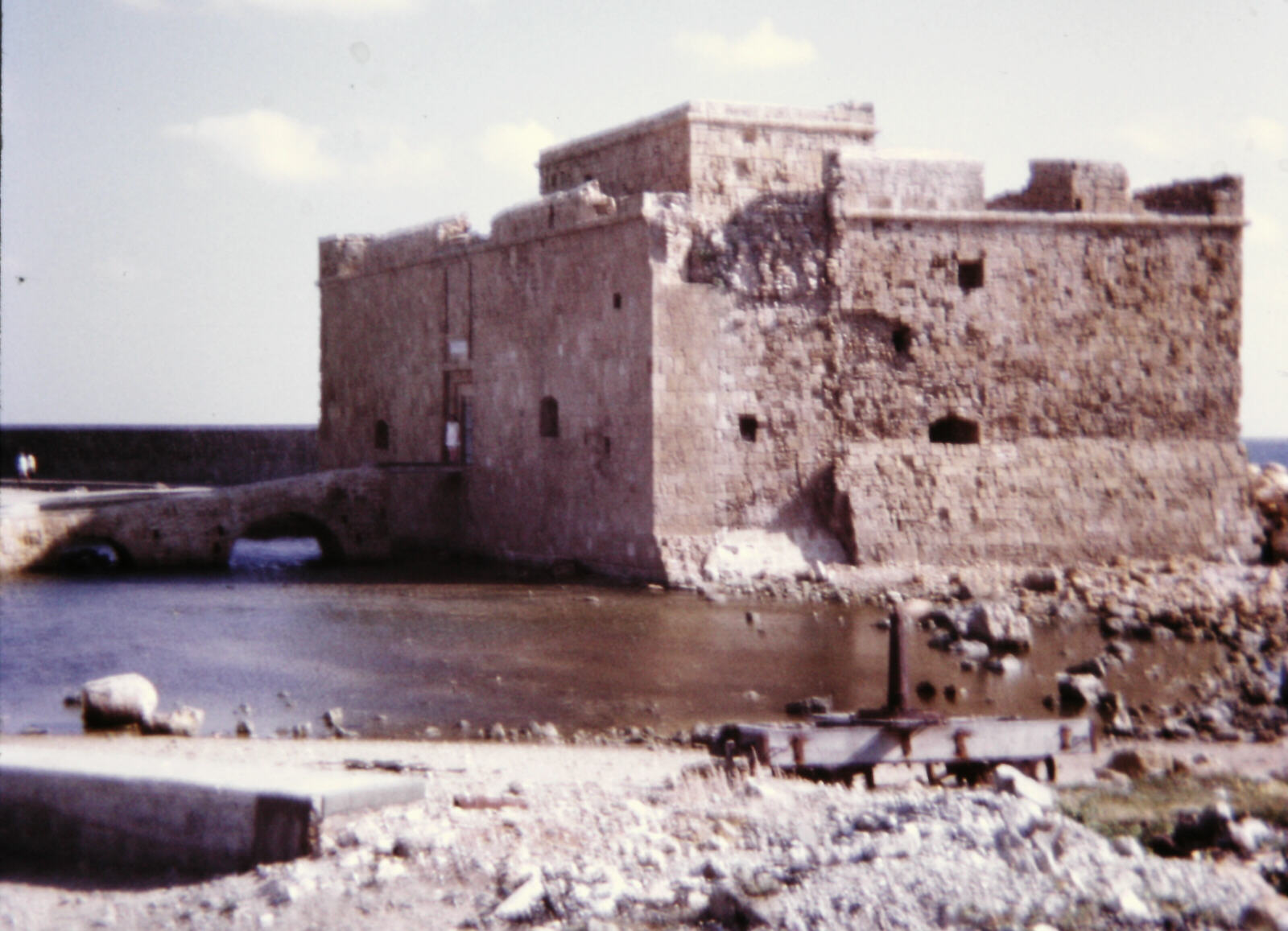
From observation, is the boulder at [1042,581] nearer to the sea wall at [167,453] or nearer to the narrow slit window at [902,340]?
the narrow slit window at [902,340]

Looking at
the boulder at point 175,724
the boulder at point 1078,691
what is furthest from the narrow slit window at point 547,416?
the boulder at point 175,724

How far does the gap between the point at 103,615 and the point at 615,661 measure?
6124 mm

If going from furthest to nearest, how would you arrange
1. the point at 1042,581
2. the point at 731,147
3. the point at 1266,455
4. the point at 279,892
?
the point at 1266,455
the point at 731,147
the point at 1042,581
the point at 279,892

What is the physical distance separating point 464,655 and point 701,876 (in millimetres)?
7464

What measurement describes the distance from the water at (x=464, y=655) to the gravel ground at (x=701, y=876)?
3841 millimetres

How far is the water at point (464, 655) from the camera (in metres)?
10.6

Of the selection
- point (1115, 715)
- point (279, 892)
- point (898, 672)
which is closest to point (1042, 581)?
point (1115, 715)

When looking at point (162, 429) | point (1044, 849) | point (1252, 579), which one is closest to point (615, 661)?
point (1044, 849)

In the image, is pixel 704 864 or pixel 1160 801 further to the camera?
pixel 1160 801

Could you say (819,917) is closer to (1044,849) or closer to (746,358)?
(1044,849)

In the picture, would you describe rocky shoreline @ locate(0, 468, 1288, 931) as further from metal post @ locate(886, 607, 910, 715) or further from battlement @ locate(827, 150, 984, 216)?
battlement @ locate(827, 150, 984, 216)

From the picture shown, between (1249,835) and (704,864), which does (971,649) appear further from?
(704,864)

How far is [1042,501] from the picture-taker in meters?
17.1

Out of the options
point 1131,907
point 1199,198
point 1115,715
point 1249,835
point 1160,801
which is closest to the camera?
point 1131,907
